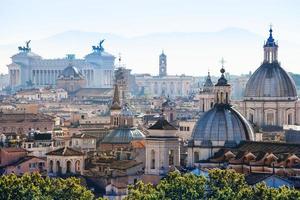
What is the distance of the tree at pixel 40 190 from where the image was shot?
82.4 metres

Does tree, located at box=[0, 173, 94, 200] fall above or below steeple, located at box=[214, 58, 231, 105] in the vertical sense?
below

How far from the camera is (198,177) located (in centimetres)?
8256

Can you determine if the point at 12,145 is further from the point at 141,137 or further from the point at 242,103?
the point at 242,103

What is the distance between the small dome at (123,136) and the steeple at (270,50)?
13.9 metres

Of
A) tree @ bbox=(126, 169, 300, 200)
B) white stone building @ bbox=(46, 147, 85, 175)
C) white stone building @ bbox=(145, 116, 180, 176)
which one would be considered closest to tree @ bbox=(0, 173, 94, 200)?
tree @ bbox=(126, 169, 300, 200)

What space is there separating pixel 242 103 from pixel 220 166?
38.9 m

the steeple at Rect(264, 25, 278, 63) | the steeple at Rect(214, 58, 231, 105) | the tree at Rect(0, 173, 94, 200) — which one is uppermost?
the steeple at Rect(264, 25, 278, 63)

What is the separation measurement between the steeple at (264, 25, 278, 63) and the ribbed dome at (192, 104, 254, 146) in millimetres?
34404

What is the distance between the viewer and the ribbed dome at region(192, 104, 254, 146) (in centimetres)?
9631

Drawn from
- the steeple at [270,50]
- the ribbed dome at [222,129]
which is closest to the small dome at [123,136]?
the steeple at [270,50]

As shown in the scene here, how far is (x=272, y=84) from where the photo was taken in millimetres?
127750

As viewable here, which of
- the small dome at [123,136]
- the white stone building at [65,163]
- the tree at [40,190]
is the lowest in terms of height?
the tree at [40,190]

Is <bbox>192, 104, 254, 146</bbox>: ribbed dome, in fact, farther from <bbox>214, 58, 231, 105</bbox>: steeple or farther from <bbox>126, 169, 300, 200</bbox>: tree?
<bbox>126, 169, 300, 200</bbox>: tree

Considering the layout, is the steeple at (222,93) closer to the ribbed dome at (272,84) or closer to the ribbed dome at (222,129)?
the ribbed dome at (222,129)
